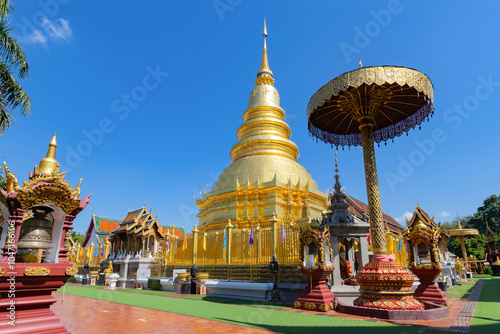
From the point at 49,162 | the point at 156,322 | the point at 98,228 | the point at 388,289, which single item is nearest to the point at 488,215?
the point at 388,289

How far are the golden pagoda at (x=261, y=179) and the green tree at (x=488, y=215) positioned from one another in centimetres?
4516

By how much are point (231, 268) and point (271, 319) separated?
558cm

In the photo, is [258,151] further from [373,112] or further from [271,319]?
[271,319]

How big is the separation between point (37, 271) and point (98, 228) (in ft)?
114

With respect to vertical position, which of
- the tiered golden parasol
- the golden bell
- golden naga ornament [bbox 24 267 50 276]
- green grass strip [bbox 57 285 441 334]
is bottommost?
green grass strip [bbox 57 285 441 334]

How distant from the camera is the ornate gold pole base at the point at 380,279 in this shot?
7387mm

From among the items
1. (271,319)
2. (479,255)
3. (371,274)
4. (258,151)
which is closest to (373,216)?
(371,274)

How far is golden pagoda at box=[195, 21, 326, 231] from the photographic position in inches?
760

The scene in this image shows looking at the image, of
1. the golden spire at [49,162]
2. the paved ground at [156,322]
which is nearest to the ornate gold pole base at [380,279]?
the paved ground at [156,322]

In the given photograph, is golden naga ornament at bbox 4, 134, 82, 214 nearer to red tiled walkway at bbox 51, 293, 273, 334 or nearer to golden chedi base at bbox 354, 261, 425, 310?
red tiled walkway at bbox 51, 293, 273, 334

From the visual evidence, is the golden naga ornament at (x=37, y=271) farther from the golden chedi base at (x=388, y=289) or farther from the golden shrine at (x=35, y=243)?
the golden chedi base at (x=388, y=289)

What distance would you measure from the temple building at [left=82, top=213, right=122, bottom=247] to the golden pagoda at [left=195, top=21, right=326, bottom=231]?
18.6 metres

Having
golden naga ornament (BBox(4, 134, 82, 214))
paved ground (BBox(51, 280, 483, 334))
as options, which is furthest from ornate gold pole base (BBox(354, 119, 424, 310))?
golden naga ornament (BBox(4, 134, 82, 214))

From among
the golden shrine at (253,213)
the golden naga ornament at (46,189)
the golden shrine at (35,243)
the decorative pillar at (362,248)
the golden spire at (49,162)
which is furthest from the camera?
the golden shrine at (253,213)
